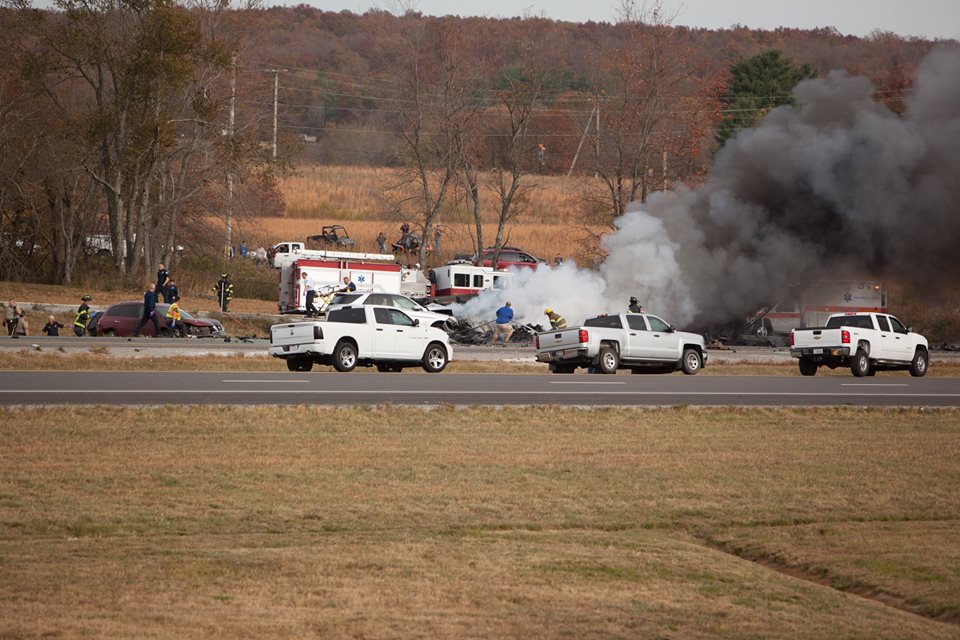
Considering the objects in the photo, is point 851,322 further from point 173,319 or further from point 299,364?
point 173,319

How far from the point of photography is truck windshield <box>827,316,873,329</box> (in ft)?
105

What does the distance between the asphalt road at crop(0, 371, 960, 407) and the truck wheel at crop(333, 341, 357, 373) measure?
54.6 inches

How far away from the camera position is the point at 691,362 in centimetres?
3133

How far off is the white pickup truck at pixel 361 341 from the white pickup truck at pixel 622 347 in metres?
3.13

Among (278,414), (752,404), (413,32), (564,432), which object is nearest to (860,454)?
(564,432)

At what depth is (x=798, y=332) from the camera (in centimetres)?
3177

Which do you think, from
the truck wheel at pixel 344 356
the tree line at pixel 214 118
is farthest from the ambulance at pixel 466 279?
the truck wheel at pixel 344 356

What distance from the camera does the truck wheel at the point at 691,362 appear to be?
31.3m

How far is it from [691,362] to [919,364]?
699 centimetres

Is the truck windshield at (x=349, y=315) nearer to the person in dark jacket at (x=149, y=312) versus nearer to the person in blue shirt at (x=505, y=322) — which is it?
the person in dark jacket at (x=149, y=312)

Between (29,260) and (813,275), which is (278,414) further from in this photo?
(29,260)

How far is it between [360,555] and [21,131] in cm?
4636

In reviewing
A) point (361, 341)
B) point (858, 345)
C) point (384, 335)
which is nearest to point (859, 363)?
point (858, 345)

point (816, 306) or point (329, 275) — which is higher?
point (329, 275)
